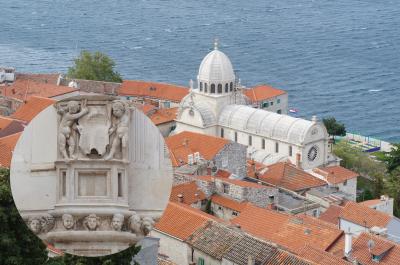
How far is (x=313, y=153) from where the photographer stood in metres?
62.4

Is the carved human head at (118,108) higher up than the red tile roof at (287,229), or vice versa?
the carved human head at (118,108)

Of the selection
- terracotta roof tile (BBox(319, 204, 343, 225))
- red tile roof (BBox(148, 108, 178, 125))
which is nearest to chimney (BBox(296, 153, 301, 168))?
terracotta roof tile (BBox(319, 204, 343, 225))

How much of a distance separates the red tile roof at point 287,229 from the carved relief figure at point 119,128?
29176 mm

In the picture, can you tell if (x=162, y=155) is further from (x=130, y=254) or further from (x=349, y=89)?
(x=349, y=89)

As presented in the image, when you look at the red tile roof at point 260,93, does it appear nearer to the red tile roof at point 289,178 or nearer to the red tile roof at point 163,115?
the red tile roof at point 163,115

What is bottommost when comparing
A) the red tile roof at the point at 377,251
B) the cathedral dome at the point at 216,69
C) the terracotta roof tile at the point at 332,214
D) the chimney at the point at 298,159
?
the terracotta roof tile at the point at 332,214

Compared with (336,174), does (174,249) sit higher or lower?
higher

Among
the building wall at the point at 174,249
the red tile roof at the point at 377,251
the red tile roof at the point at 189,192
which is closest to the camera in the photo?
the building wall at the point at 174,249

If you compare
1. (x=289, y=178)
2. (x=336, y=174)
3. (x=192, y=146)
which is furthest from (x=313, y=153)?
(x=192, y=146)

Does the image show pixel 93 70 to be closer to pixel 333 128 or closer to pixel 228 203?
pixel 333 128

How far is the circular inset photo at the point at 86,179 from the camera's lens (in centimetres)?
822

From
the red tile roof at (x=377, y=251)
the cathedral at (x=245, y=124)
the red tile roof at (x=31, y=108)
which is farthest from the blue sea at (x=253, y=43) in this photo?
the red tile roof at (x=377, y=251)

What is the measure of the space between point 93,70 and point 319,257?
54.5 metres

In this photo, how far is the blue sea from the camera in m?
106
